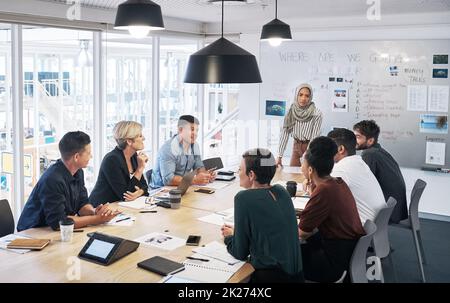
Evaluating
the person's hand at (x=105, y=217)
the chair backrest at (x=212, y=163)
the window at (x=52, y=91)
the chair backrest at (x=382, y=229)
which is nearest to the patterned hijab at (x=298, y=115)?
the chair backrest at (x=212, y=163)

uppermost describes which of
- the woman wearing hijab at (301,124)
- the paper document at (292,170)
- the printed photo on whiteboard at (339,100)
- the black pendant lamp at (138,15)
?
the black pendant lamp at (138,15)

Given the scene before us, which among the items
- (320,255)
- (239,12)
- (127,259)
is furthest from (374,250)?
(239,12)

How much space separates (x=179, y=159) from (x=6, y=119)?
168 centimetres

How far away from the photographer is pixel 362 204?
3.38m

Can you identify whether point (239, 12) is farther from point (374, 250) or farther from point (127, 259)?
point (127, 259)

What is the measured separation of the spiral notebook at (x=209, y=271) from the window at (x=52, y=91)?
296 centimetres

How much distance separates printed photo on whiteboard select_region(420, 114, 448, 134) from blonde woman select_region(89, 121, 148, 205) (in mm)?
3620

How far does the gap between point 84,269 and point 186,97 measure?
212 inches

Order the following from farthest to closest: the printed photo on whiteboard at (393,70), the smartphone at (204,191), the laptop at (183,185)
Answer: the printed photo on whiteboard at (393,70) → the smartphone at (204,191) → the laptop at (183,185)

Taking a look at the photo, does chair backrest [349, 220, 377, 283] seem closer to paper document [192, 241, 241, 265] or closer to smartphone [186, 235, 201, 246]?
paper document [192, 241, 241, 265]

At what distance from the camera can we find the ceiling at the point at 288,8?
4953 millimetres

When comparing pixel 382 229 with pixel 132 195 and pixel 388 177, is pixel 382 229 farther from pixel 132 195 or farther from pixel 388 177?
pixel 132 195

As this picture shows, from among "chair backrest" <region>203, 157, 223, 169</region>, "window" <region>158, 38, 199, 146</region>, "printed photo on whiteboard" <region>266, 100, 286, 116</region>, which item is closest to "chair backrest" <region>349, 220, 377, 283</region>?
"chair backrest" <region>203, 157, 223, 169</region>

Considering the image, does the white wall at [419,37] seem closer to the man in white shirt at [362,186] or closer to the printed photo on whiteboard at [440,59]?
the printed photo on whiteboard at [440,59]
